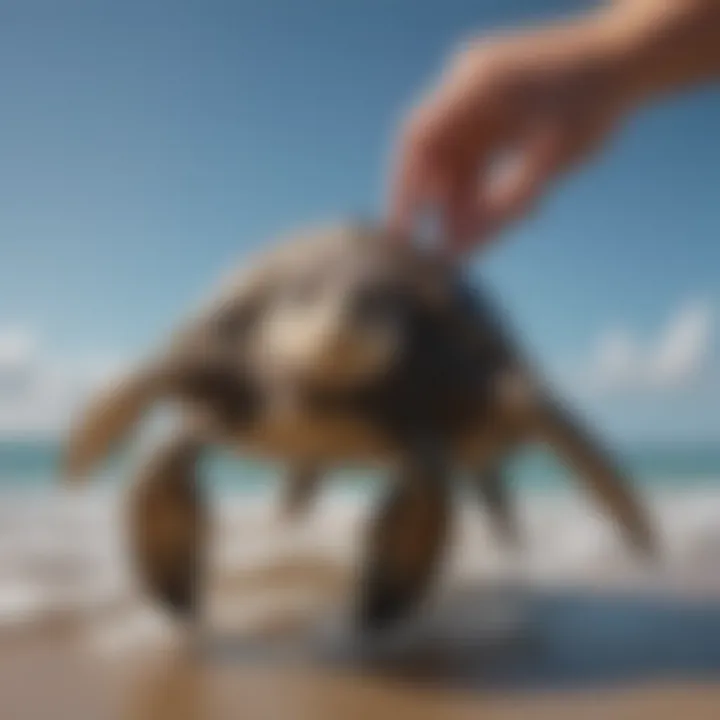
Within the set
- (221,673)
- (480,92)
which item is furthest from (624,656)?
(480,92)

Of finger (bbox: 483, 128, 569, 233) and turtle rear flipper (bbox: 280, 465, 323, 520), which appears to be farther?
turtle rear flipper (bbox: 280, 465, 323, 520)

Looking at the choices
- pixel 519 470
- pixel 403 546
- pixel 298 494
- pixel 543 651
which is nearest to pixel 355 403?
pixel 403 546

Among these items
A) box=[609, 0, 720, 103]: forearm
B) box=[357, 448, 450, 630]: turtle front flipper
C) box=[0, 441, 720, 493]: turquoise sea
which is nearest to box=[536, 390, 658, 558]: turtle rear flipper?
box=[357, 448, 450, 630]: turtle front flipper

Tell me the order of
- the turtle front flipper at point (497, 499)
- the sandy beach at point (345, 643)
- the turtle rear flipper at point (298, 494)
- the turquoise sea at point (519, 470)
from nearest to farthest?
the sandy beach at point (345, 643) → the turtle front flipper at point (497, 499) → the turtle rear flipper at point (298, 494) → the turquoise sea at point (519, 470)

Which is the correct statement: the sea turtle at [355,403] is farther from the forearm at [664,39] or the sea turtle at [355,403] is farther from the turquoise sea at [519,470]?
the turquoise sea at [519,470]

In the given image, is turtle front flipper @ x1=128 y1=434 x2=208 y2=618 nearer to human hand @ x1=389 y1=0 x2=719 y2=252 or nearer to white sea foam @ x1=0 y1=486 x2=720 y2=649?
white sea foam @ x1=0 y1=486 x2=720 y2=649

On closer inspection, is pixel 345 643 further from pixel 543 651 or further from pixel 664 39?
pixel 664 39

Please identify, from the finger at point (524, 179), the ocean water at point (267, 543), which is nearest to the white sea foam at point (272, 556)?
the ocean water at point (267, 543)
